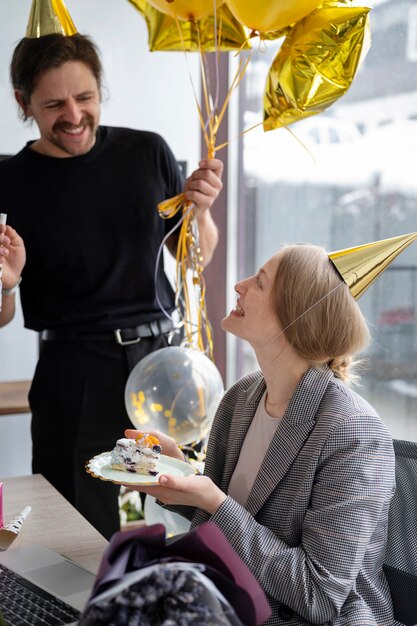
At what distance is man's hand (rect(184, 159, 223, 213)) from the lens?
2.19 m

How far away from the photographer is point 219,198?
3.65 metres

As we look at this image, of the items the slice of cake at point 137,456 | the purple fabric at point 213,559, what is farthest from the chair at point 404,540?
the purple fabric at point 213,559

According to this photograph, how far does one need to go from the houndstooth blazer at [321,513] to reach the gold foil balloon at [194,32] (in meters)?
1.10

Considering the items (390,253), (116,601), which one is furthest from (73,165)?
(116,601)

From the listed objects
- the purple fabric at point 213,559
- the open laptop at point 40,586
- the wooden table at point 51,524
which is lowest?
the wooden table at point 51,524

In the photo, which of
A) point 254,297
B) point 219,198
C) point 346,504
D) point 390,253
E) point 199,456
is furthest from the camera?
point 219,198

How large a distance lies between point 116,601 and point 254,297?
81 cm

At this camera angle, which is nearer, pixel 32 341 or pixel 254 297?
pixel 254 297

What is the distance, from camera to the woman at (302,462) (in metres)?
1.32

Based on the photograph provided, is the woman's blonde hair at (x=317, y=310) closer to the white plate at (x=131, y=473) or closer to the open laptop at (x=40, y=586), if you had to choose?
the white plate at (x=131, y=473)

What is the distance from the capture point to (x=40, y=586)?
4.33 feet

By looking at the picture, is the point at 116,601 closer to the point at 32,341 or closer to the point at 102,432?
the point at 102,432

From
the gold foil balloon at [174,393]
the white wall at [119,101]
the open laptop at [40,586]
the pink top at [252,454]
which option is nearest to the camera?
the open laptop at [40,586]

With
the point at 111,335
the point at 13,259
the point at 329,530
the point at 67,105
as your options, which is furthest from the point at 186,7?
the point at 329,530
